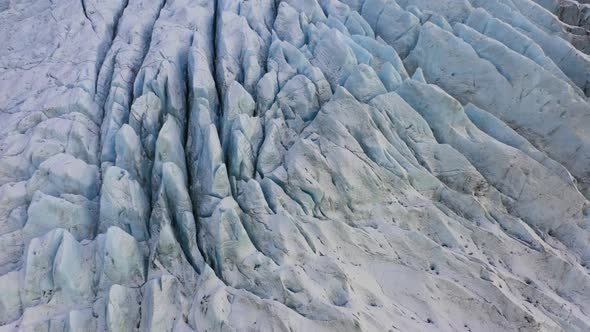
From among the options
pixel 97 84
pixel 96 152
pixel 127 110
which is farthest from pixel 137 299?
pixel 97 84

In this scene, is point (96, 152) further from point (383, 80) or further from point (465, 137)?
point (465, 137)

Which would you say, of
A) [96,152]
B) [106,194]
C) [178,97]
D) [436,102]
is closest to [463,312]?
[436,102]

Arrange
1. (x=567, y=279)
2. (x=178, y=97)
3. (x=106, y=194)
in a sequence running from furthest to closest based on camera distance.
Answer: (x=178, y=97) → (x=106, y=194) → (x=567, y=279)

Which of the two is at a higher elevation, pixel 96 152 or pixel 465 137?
pixel 465 137

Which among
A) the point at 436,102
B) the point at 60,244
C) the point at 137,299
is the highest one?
the point at 436,102

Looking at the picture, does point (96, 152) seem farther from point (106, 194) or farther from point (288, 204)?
point (288, 204)

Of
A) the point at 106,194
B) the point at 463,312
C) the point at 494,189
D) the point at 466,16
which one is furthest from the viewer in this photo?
the point at 466,16

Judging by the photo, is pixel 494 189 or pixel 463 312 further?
pixel 494 189
